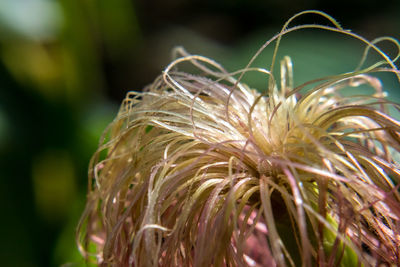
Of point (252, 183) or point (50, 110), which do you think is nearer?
point (252, 183)

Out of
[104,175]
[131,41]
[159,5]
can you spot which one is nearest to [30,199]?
[104,175]

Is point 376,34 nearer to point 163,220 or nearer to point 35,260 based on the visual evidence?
point 35,260

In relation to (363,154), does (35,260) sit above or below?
below

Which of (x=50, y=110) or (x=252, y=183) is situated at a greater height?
(x=252, y=183)

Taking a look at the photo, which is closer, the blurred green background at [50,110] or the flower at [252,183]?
the flower at [252,183]

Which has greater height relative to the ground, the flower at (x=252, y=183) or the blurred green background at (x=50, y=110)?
the flower at (x=252, y=183)

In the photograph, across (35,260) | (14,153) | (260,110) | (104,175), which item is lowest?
(35,260)

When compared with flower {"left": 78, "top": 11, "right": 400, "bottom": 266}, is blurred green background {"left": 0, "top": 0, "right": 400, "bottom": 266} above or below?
below

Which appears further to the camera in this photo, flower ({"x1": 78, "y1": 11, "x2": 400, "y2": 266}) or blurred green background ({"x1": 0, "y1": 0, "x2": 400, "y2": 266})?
blurred green background ({"x1": 0, "y1": 0, "x2": 400, "y2": 266})
